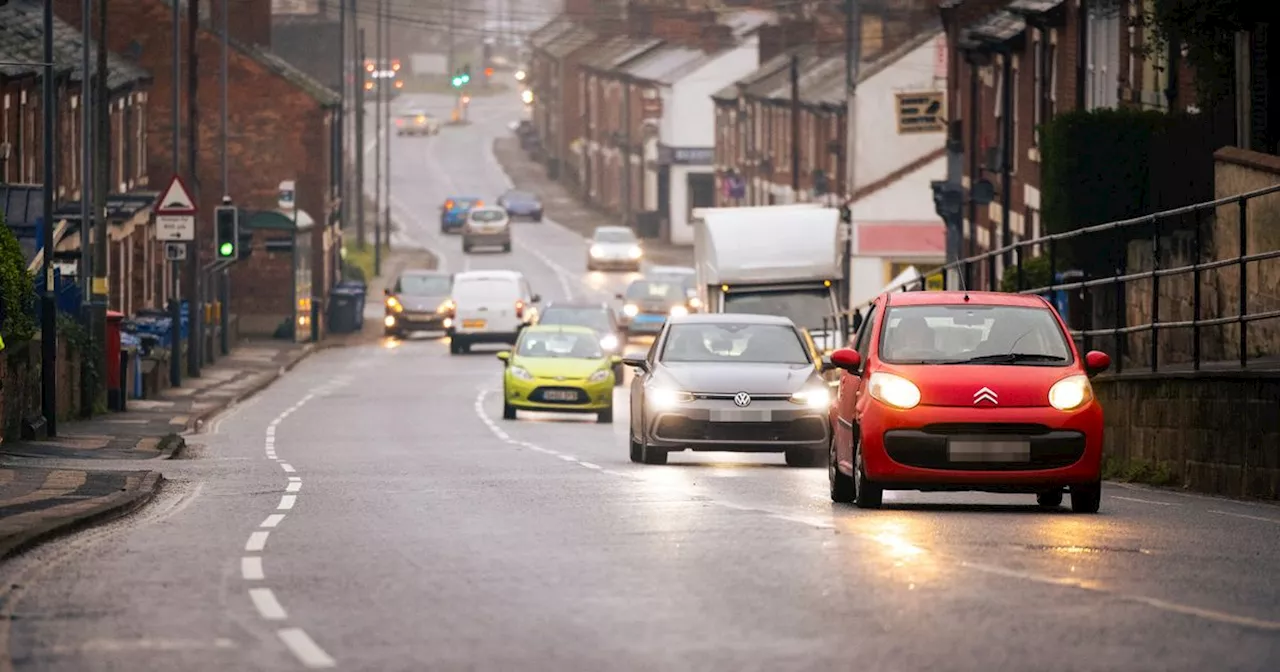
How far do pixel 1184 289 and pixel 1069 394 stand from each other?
27.6ft

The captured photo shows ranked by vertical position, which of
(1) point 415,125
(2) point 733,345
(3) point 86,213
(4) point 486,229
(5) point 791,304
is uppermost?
(1) point 415,125

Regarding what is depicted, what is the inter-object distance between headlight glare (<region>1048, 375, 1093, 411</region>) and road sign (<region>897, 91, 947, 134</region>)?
5263cm

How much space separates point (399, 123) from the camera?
158625 millimetres

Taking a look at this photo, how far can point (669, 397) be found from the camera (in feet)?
78.5

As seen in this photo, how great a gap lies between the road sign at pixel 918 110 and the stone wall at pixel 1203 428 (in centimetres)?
4573

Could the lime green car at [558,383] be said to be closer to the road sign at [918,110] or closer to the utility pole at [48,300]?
the utility pole at [48,300]

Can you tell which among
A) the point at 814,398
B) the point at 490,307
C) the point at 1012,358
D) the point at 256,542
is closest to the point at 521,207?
the point at 490,307

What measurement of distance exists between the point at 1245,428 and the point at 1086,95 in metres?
20.2

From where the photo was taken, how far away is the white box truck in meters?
39.2

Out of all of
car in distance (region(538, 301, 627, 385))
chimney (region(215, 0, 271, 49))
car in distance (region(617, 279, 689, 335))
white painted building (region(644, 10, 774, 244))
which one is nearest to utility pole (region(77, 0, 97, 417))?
car in distance (region(538, 301, 627, 385))

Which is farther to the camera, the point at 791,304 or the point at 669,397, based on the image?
the point at 791,304

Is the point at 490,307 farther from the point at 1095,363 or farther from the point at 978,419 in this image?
the point at 978,419

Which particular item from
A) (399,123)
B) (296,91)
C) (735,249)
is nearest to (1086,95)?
(735,249)

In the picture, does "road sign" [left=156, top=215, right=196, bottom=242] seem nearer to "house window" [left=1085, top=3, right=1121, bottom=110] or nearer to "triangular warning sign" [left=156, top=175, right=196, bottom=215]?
"triangular warning sign" [left=156, top=175, right=196, bottom=215]
